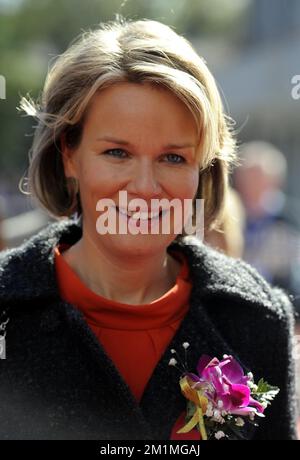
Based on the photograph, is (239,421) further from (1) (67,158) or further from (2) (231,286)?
(1) (67,158)

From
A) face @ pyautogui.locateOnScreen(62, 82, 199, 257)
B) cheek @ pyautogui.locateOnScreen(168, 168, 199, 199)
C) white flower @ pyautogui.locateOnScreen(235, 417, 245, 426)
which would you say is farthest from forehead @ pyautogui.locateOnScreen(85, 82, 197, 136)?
white flower @ pyautogui.locateOnScreen(235, 417, 245, 426)

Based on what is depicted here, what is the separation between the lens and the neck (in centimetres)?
212

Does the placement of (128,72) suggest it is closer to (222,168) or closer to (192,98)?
(192,98)

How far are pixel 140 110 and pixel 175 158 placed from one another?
0.51ft

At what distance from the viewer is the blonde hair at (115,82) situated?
1999 mm

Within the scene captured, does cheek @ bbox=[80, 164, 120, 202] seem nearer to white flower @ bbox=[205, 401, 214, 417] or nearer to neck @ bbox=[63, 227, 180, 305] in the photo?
neck @ bbox=[63, 227, 180, 305]

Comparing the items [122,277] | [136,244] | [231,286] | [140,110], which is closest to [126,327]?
[122,277]

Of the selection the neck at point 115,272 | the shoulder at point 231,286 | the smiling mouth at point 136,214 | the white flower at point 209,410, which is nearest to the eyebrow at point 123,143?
the smiling mouth at point 136,214

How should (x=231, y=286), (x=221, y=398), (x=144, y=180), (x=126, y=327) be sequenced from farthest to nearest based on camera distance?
(x=231, y=286), (x=126, y=327), (x=144, y=180), (x=221, y=398)

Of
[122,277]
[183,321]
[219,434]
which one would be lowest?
[219,434]

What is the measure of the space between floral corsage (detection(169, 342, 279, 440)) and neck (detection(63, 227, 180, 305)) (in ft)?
1.18

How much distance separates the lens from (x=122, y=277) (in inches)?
84.4

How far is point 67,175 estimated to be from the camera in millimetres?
2189
